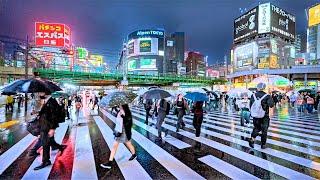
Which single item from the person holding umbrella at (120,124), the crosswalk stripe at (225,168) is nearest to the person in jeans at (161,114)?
the crosswalk stripe at (225,168)

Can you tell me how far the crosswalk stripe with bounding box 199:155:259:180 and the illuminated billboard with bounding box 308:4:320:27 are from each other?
192 ft

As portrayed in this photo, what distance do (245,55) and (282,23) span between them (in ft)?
45.4

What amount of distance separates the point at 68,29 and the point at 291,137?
53780mm

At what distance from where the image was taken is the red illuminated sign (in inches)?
2035

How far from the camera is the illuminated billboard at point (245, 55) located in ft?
258

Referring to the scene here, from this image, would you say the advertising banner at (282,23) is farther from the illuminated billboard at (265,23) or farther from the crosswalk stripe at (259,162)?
the crosswalk stripe at (259,162)

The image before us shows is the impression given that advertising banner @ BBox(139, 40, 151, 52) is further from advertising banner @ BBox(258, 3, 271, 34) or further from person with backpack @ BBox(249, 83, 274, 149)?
person with backpack @ BBox(249, 83, 274, 149)

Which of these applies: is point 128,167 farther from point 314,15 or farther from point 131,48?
point 131,48

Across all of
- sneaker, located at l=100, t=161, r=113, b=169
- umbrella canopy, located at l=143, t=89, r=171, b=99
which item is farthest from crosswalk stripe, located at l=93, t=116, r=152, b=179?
umbrella canopy, located at l=143, t=89, r=171, b=99

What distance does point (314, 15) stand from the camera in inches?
2215

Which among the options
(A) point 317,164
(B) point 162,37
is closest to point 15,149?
(A) point 317,164

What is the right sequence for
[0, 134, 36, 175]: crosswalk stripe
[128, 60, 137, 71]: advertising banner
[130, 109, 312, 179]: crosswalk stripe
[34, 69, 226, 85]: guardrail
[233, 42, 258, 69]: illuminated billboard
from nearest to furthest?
1. [130, 109, 312, 179]: crosswalk stripe
2. [0, 134, 36, 175]: crosswalk stripe
3. [34, 69, 226, 85]: guardrail
4. [233, 42, 258, 69]: illuminated billboard
5. [128, 60, 137, 71]: advertising banner

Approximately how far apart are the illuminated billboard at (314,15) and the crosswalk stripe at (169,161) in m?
57.7

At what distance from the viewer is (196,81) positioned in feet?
261
